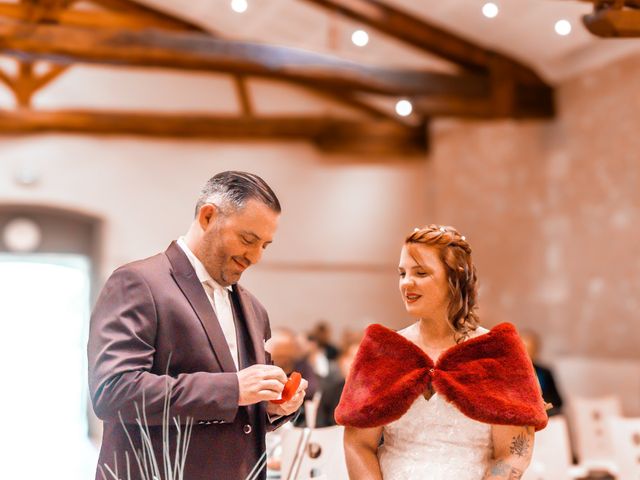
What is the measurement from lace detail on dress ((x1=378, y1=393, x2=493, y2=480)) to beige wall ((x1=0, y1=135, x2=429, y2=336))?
884 centimetres

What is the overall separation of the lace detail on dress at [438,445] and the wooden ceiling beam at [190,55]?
6312 mm

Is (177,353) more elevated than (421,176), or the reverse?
(421,176)

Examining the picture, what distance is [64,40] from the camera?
7.98 meters

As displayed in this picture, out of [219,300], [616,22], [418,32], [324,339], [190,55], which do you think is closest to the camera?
[219,300]

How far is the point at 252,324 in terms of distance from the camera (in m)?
2.23

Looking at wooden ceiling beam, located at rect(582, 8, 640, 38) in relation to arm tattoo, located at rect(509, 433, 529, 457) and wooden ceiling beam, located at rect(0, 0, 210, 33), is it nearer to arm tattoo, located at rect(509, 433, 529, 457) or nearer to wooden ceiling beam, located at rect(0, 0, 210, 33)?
arm tattoo, located at rect(509, 433, 529, 457)

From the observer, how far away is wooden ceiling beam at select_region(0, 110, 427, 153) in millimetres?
10570

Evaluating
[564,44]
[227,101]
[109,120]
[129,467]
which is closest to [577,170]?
[564,44]

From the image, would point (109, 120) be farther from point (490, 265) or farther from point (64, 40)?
point (490, 265)

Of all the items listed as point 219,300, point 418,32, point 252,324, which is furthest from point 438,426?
point 418,32

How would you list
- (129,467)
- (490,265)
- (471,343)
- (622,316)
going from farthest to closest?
(490,265), (622,316), (471,343), (129,467)

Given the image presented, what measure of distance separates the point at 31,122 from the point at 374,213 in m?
4.26

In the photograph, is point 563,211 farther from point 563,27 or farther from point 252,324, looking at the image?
point 252,324

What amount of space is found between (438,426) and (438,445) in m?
0.05
